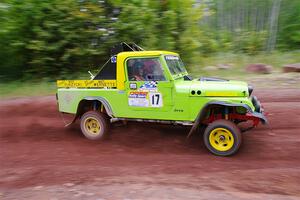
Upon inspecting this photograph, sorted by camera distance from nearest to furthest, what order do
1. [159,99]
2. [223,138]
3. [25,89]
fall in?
1. [223,138]
2. [159,99]
3. [25,89]

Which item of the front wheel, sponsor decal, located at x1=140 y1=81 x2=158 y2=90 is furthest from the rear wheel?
the front wheel

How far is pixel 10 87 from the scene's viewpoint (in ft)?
41.2

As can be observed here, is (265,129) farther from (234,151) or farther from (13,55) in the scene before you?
(13,55)

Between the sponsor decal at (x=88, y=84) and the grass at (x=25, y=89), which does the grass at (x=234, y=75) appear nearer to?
the grass at (x=25, y=89)

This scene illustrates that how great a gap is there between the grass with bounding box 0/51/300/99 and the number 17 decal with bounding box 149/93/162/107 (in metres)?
5.29

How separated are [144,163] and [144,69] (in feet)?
5.73

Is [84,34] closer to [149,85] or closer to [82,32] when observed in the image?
[82,32]

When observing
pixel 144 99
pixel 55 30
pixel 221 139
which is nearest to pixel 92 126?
pixel 144 99

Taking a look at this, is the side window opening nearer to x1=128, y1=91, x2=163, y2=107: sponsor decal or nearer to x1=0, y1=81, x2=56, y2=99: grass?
x1=128, y1=91, x2=163, y2=107: sponsor decal

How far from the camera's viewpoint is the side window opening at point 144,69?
251 inches

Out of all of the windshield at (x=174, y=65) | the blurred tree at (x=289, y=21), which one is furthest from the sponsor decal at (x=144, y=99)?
the blurred tree at (x=289, y=21)

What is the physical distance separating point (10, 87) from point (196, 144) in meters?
8.37

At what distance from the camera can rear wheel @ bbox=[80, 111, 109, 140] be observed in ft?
23.0

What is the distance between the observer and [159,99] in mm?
6352
